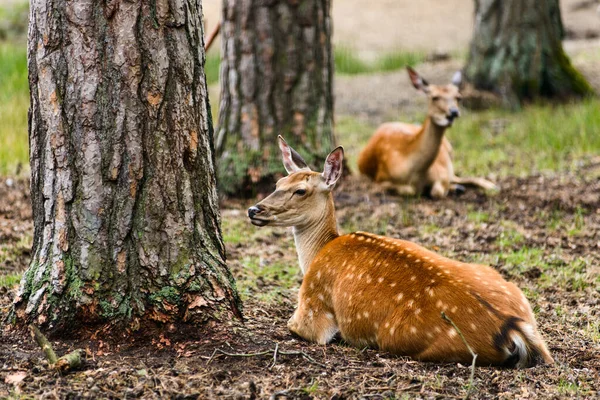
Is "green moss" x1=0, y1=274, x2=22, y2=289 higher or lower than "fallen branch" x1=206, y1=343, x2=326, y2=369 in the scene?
higher

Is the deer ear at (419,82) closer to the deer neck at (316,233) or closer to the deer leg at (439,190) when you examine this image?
the deer leg at (439,190)

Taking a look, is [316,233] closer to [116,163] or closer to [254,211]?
[254,211]

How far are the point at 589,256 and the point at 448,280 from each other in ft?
8.26

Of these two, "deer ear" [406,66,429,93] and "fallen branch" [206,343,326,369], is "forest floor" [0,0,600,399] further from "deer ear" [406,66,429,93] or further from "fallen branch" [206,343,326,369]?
"deer ear" [406,66,429,93]

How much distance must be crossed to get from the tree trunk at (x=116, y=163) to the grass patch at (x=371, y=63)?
1027cm

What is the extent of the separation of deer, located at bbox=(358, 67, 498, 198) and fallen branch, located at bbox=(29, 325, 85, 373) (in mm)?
5291

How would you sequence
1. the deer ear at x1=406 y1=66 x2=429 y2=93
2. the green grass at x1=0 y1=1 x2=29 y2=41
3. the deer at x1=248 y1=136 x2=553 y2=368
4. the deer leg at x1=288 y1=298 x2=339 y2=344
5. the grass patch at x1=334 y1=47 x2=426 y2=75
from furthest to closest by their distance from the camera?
1. the green grass at x1=0 y1=1 x2=29 y2=41
2. the grass patch at x1=334 y1=47 x2=426 y2=75
3. the deer ear at x1=406 y1=66 x2=429 y2=93
4. the deer leg at x1=288 y1=298 x2=339 y2=344
5. the deer at x1=248 y1=136 x2=553 y2=368

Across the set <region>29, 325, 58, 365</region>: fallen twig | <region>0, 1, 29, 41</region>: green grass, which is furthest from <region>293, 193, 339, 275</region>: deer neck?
<region>0, 1, 29, 41</region>: green grass

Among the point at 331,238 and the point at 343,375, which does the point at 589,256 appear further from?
the point at 343,375

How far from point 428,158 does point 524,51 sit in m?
4.01

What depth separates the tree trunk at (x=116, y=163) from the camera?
13.0 ft

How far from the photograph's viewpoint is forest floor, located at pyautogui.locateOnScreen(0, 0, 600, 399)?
3750mm

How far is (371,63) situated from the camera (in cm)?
1494

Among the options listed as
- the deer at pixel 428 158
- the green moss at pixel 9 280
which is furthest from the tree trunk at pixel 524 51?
the green moss at pixel 9 280
